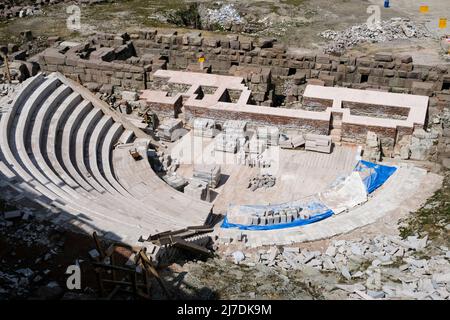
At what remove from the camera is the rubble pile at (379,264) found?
10.4 m

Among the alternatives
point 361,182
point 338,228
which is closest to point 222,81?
point 361,182

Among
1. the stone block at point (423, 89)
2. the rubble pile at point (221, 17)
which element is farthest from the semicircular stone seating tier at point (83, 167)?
the rubble pile at point (221, 17)

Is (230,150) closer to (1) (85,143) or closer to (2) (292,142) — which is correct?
(2) (292,142)

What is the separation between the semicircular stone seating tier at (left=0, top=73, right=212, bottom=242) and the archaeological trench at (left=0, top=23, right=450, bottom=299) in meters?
0.06

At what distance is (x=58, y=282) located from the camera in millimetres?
9672

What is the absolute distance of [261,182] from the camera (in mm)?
16438

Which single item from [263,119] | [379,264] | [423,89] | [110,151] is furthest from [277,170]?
[423,89]

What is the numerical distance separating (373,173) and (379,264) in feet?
17.6

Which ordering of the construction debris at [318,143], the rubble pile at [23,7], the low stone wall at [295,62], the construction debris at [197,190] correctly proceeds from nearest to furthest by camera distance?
the construction debris at [197,190], the construction debris at [318,143], the low stone wall at [295,62], the rubble pile at [23,7]

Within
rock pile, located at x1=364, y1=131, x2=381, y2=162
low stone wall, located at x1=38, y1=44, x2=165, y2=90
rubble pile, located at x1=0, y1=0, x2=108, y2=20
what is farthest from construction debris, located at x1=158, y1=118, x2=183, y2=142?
rubble pile, located at x1=0, y1=0, x2=108, y2=20

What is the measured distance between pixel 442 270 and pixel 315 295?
9.80 ft

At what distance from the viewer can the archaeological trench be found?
12492mm

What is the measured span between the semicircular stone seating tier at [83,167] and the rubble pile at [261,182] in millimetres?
2289

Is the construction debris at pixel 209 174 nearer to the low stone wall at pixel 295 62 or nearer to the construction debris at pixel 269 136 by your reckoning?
the construction debris at pixel 269 136
